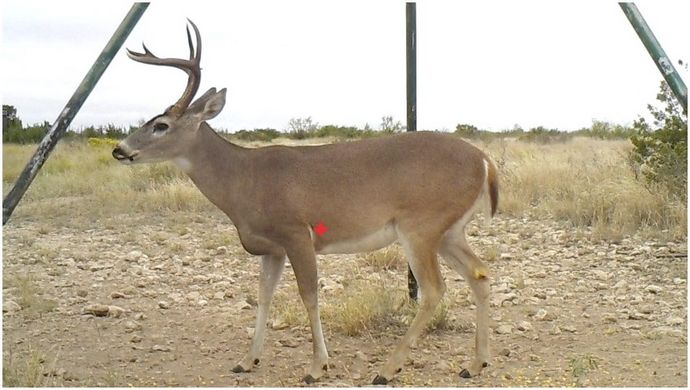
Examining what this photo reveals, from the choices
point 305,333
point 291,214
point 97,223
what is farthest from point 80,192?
point 291,214

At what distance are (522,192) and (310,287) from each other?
9.67 m

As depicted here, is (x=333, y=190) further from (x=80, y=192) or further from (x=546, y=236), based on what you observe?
(x=80, y=192)

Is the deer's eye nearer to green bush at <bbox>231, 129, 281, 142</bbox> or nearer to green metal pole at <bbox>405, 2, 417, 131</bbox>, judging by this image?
green metal pole at <bbox>405, 2, 417, 131</bbox>

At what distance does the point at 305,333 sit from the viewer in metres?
7.20

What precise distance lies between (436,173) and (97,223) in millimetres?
9205

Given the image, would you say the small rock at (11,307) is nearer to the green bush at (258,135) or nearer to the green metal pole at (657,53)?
the green metal pole at (657,53)

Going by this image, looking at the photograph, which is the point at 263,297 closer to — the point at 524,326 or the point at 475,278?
the point at 475,278

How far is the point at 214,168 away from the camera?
6164 millimetres

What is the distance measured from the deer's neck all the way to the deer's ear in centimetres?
17

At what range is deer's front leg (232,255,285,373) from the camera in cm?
622

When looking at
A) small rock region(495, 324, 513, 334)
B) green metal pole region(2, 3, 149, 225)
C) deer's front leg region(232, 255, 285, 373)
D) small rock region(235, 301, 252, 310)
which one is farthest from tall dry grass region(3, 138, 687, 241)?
green metal pole region(2, 3, 149, 225)

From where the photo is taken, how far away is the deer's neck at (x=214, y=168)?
20.1 ft

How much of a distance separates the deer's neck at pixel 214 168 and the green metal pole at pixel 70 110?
0.86m

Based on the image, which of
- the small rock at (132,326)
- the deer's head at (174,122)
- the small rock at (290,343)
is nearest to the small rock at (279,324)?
the small rock at (290,343)
